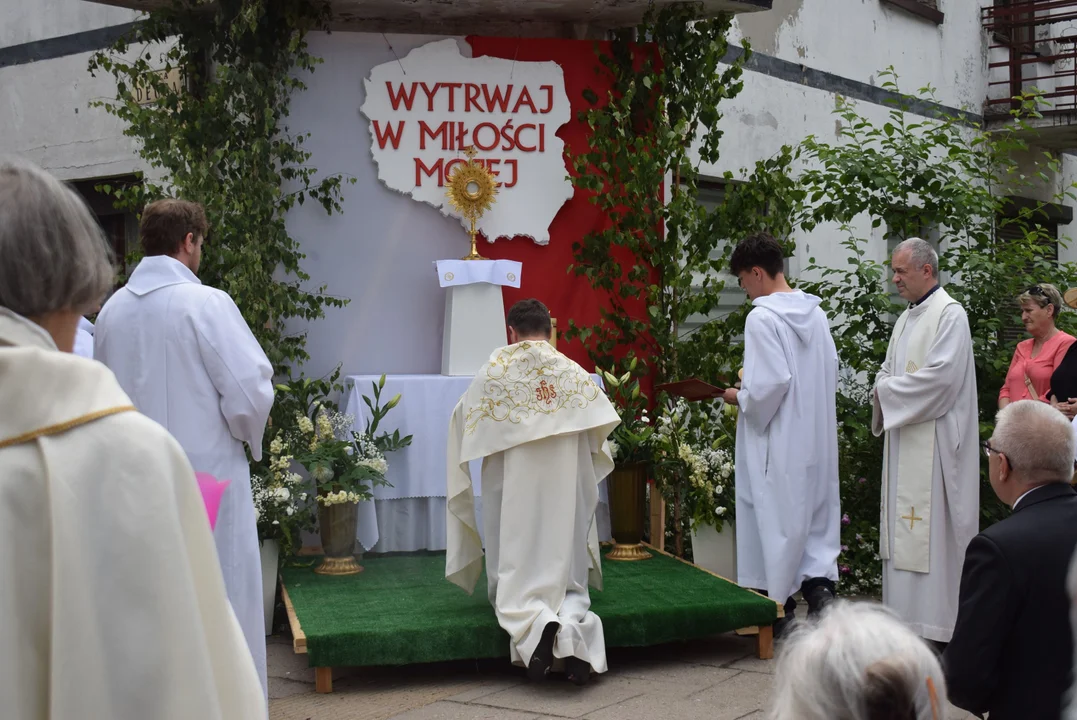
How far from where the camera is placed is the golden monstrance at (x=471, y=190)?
729 cm

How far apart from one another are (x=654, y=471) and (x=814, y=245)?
3439 millimetres

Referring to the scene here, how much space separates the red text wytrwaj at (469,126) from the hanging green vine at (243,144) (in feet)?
1.98

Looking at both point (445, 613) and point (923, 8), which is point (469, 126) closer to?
point (445, 613)

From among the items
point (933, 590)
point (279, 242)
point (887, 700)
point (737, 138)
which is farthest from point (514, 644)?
point (737, 138)

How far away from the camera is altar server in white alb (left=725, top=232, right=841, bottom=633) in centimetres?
572

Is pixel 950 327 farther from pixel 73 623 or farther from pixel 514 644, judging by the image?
pixel 73 623

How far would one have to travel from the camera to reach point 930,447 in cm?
559

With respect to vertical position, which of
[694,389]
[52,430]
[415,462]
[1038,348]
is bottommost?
[415,462]

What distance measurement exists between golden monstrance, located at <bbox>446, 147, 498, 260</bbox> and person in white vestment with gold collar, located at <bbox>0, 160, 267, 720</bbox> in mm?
5829

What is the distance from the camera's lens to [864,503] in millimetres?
7562

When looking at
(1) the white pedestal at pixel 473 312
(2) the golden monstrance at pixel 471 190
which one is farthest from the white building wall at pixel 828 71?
(1) the white pedestal at pixel 473 312

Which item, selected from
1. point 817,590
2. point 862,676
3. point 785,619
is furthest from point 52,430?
point 785,619

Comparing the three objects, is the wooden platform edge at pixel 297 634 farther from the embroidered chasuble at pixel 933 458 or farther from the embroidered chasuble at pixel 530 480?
the embroidered chasuble at pixel 933 458

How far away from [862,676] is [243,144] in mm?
5952
